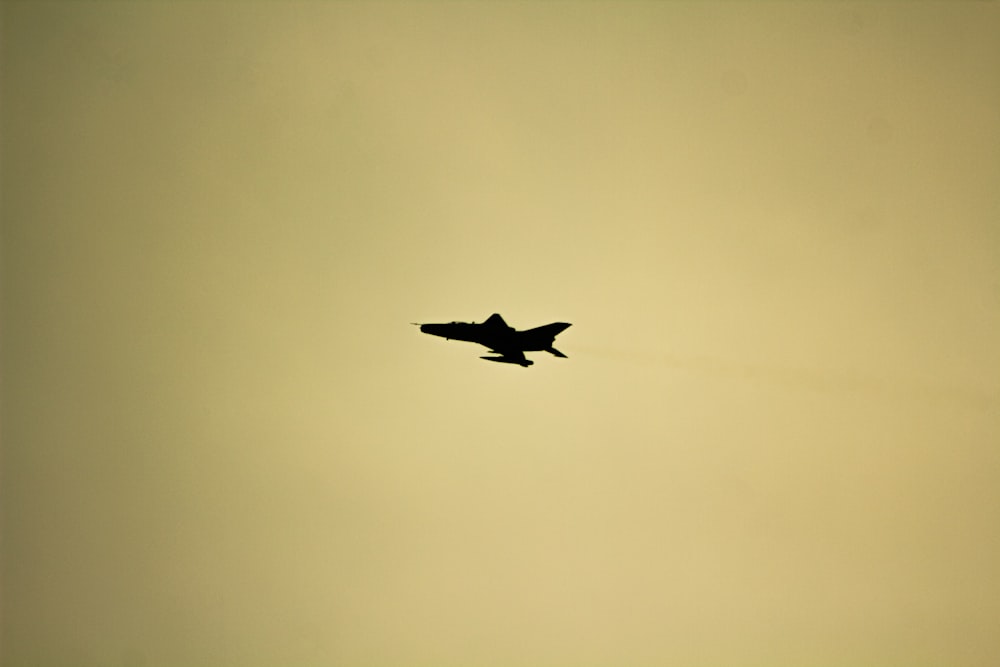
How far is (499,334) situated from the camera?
236 cm

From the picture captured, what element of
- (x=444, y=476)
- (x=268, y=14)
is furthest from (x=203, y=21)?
(x=444, y=476)

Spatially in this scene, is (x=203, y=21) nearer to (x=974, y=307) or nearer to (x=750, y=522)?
(x=750, y=522)

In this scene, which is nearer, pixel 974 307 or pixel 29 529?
pixel 974 307

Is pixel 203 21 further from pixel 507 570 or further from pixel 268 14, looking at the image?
pixel 507 570

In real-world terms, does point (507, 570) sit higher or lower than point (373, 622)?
higher

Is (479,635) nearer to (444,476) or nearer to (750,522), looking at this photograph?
(444,476)

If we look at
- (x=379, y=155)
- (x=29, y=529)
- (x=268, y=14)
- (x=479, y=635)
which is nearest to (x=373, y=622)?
(x=479, y=635)

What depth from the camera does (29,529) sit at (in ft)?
10.0

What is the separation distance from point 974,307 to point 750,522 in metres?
1.06

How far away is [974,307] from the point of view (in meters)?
2.81

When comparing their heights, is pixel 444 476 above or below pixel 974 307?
below

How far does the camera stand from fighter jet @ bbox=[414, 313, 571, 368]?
92.4 inches

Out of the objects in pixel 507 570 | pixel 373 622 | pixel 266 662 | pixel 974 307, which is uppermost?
pixel 974 307

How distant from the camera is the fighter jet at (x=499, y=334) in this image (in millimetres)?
2346
